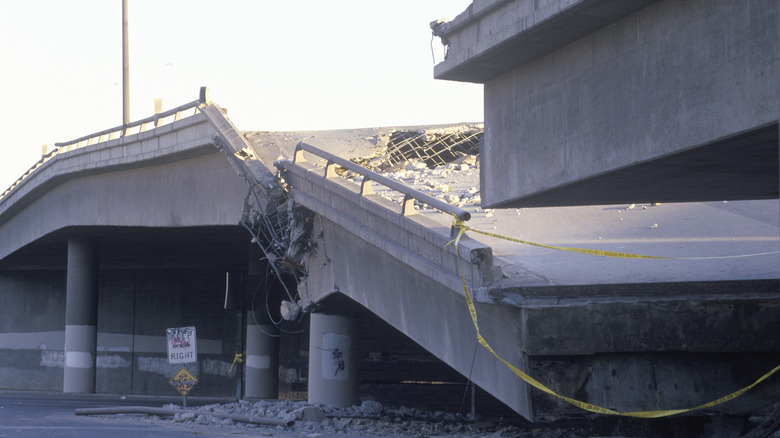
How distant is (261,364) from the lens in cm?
3030

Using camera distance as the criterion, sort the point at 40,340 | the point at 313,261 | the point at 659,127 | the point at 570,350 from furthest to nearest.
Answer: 1. the point at 40,340
2. the point at 313,261
3. the point at 570,350
4. the point at 659,127

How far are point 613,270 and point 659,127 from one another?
9.50 ft

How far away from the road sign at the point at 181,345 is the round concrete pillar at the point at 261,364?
29.6 ft

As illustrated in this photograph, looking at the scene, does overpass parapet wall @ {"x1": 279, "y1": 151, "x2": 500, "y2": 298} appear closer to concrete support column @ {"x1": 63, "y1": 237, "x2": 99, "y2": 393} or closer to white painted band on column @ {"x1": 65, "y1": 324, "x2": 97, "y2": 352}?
concrete support column @ {"x1": 63, "y1": 237, "x2": 99, "y2": 393}

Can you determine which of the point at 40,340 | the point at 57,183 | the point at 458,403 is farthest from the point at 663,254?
the point at 40,340

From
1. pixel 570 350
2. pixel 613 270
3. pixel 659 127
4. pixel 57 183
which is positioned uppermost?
pixel 57 183

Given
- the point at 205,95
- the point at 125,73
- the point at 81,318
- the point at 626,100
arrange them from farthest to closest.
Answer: the point at 125,73, the point at 81,318, the point at 205,95, the point at 626,100

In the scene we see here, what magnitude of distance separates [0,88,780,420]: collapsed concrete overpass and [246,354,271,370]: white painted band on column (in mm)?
39

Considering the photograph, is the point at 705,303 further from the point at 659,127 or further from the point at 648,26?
the point at 648,26

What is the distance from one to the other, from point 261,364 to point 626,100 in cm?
2319

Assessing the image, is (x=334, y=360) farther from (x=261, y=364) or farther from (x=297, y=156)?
(x=261, y=364)

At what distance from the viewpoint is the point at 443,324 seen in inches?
491

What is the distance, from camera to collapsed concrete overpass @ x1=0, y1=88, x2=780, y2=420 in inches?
376

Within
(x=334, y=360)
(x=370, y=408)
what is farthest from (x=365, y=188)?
(x=370, y=408)
